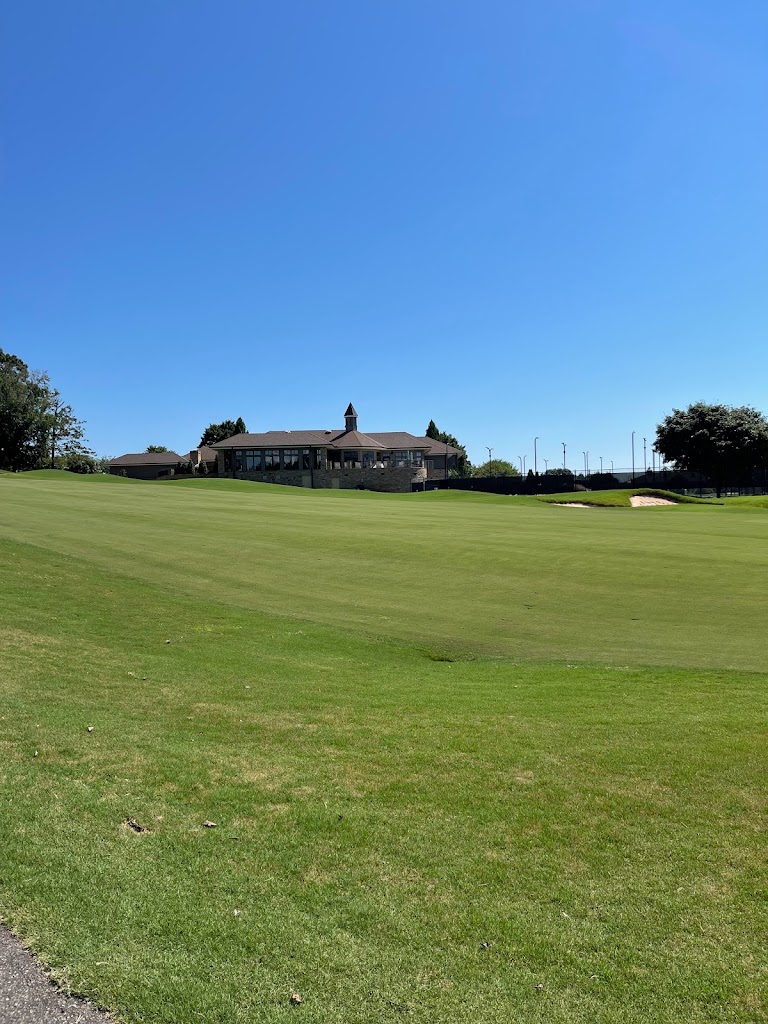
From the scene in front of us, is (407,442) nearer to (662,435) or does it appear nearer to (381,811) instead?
(662,435)

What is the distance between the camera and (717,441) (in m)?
83.5

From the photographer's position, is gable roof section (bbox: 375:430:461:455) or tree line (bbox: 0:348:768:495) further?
gable roof section (bbox: 375:430:461:455)

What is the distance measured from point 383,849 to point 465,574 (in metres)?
12.9

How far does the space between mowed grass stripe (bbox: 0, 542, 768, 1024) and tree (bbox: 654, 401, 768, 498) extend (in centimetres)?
8077

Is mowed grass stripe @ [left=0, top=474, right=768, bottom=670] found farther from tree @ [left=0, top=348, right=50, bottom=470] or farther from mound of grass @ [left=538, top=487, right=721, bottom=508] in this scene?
tree @ [left=0, top=348, right=50, bottom=470]

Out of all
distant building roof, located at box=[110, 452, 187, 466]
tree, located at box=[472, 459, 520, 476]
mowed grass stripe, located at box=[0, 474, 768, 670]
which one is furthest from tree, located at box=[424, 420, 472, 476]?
mowed grass stripe, located at box=[0, 474, 768, 670]

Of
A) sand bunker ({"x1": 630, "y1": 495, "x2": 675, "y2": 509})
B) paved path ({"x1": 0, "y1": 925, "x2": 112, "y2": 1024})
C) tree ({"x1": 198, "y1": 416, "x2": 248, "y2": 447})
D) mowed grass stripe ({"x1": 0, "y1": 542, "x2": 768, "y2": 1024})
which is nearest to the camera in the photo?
paved path ({"x1": 0, "y1": 925, "x2": 112, "y2": 1024})

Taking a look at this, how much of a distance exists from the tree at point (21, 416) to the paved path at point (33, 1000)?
95.7 meters

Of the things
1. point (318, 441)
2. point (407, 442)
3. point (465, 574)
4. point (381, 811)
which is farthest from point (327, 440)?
point (381, 811)

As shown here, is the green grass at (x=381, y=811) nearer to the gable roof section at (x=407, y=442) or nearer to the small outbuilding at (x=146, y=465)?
the gable roof section at (x=407, y=442)

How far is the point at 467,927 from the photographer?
3898mm

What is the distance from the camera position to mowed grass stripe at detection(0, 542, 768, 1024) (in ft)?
11.4

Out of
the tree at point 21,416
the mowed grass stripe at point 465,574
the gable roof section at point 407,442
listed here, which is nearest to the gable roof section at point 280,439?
the gable roof section at point 407,442

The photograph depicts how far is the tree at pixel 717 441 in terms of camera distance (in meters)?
82.3
